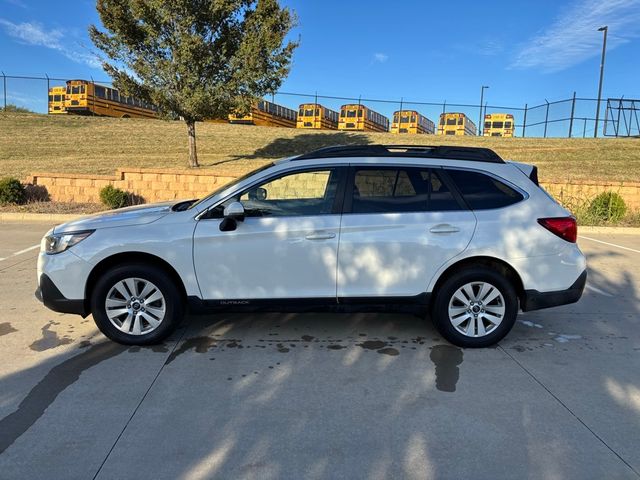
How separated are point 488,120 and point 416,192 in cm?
3712

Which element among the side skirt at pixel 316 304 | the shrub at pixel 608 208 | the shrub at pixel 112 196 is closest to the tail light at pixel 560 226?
the side skirt at pixel 316 304

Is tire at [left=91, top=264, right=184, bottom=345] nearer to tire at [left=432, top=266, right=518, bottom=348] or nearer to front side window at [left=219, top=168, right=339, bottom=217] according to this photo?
front side window at [left=219, top=168, right=339, bottom=217]

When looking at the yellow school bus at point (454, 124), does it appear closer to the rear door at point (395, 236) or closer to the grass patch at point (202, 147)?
the grass patch at point (202, 147)

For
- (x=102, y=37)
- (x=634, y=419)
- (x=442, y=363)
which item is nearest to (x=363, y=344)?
(x=442, y=363)

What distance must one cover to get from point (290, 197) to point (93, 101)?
3318cm

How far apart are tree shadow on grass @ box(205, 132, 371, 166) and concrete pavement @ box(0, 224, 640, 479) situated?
1466 centimetres

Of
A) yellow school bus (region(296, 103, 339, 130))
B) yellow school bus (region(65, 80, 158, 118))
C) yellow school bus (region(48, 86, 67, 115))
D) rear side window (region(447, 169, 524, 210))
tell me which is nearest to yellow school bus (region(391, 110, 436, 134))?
yellow school bus (region(296, 103, 339, 130))

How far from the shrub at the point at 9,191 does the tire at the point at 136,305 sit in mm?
10607

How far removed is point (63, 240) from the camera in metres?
4.18

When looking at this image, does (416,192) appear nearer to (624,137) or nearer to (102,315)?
(102,315)

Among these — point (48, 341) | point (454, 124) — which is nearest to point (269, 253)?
point (48, 341)

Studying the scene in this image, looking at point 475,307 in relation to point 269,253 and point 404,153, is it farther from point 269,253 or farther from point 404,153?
point 269,253

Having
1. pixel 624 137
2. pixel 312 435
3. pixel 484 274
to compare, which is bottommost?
pixel 312 435

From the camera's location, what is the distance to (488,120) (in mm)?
38406
